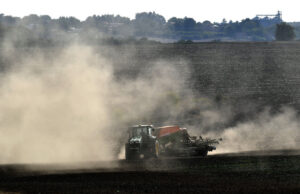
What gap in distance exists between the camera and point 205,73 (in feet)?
308

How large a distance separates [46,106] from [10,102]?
358cm

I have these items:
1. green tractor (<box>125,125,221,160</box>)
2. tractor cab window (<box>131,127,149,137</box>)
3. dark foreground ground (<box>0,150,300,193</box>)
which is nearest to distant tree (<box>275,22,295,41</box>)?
green tractor (<box>125,125,221,160</box>)

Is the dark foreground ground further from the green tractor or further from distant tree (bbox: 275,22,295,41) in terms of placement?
distant tree (bbox: 275,22,295,41)

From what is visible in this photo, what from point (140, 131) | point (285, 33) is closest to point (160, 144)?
point (140, 131)

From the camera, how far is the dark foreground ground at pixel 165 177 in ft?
84.3

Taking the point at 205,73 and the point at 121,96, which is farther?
the point at 205,73

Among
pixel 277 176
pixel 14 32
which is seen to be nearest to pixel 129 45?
pixel 14 32

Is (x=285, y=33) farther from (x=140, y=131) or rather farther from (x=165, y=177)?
(x=165, y=177)

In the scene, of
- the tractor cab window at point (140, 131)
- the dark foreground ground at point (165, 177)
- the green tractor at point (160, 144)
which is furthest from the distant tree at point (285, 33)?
the dark foreground ground at point (165, 177)

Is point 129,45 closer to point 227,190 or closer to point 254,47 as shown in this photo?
point 254,47

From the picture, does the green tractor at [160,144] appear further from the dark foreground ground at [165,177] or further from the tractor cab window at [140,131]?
the dark foreground ground at [165,177]

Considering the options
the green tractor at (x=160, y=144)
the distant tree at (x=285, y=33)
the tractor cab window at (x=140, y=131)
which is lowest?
the green tractor at (x=160, y=144)

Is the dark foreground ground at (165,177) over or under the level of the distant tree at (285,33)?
under

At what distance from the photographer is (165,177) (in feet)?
97.3
